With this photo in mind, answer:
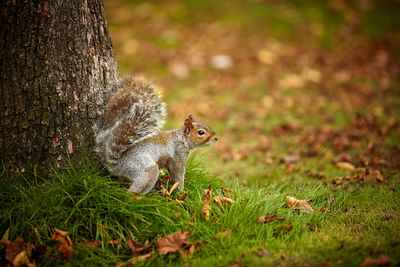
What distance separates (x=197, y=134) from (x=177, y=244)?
0.97 meters

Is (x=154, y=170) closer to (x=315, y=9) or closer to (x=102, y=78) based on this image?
(x=102, y=78)

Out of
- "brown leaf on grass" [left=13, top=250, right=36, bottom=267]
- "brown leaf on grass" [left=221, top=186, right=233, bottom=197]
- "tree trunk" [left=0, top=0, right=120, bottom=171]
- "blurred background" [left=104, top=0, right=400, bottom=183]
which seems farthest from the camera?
"blurred background" [left=104, top=0, right=400, bottom=183]

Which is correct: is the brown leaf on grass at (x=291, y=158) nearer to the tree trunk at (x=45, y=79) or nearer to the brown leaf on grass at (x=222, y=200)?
the brown leaf on grass at (x=222, y=200)

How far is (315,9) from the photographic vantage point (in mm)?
10516

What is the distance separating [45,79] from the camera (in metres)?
2.66

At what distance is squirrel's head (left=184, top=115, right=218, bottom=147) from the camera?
9.65 feet

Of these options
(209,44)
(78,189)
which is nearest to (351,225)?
(78,189)

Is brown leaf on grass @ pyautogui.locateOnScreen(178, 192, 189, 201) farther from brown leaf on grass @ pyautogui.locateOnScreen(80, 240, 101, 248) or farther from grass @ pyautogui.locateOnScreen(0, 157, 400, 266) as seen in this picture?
brown leaf on grass @ pyautogui.locateOnScreen(80, 240, 101, 248)

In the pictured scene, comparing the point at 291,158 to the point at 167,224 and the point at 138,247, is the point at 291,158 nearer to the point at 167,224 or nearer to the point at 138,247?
the point at 167,224

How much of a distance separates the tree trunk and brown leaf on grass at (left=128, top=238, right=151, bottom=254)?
2.86 ft

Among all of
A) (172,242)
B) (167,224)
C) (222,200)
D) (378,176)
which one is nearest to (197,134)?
(222,200)

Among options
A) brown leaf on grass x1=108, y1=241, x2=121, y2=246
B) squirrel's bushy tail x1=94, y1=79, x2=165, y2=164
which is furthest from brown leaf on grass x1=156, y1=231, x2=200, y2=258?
squirrel's bushy tail x1=94, y1=79, x2=165, y2=164

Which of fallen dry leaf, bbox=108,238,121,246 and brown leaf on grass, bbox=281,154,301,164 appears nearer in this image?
fallen dry leaf, bbox=108,238,121,246

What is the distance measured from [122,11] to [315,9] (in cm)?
576
